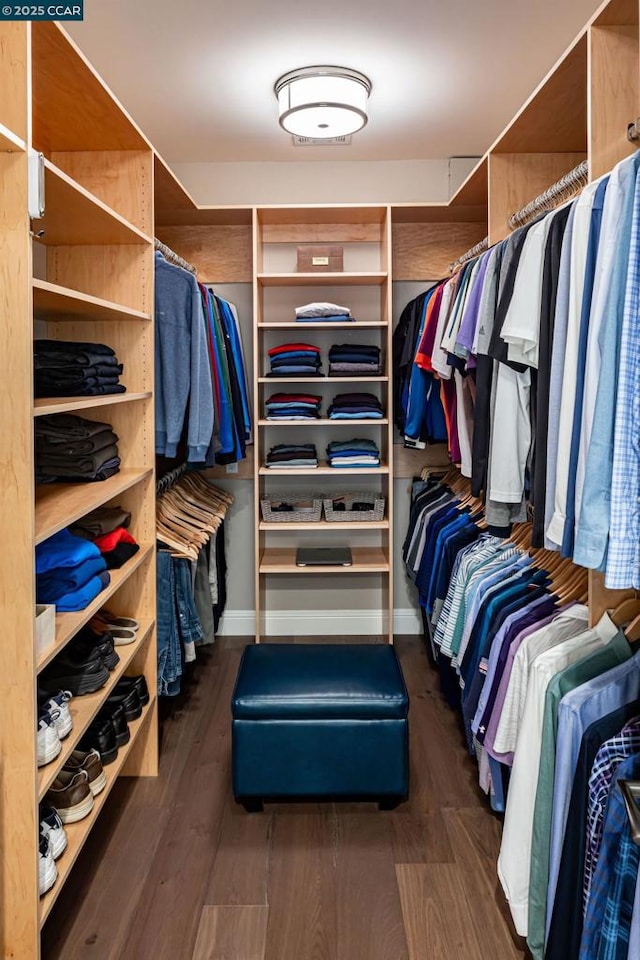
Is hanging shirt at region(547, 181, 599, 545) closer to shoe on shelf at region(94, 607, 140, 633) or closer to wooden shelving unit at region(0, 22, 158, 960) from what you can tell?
wooden shelving unit at region(0, 22, 158, 960)

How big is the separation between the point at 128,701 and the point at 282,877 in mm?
732

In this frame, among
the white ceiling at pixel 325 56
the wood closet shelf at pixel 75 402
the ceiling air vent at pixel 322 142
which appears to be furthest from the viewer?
the ceiling air vent at pixel 322 142

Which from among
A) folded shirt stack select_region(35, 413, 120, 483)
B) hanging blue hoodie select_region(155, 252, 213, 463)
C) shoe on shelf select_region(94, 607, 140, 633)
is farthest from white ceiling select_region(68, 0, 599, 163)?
shoe on shelf select_region(94, 607, 140, 633)

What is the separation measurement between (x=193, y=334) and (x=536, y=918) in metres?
2.19

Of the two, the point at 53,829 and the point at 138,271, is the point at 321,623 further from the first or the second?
the point at 53,829

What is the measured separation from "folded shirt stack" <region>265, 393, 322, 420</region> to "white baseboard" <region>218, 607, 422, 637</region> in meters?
1.17

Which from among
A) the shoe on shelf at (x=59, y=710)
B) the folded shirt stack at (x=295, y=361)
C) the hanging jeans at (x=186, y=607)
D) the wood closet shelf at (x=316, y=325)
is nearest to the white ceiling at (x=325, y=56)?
the wood closet shelf at (x=316, y=325)

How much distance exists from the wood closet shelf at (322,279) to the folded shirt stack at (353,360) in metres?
0.35

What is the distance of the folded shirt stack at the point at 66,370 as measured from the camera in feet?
6.99

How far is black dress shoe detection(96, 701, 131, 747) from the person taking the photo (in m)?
2.32

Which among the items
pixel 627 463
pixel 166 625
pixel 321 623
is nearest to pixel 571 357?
pixel 627 463

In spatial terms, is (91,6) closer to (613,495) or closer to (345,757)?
(613,495)

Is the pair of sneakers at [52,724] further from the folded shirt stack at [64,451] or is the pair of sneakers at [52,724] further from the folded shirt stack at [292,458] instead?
the folded shirt stack at [292,458]

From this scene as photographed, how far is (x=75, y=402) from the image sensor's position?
188 cm
